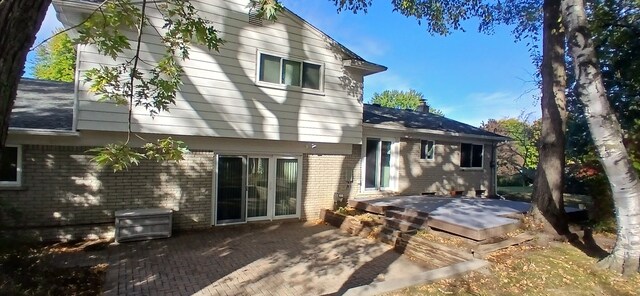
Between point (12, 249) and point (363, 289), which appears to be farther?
point (12, 249)

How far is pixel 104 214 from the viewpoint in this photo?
28.0 feet

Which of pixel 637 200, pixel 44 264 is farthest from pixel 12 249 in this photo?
pixel 637 200

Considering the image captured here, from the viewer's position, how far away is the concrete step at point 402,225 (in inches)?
352

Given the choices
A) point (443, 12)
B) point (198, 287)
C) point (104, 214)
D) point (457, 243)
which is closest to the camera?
point (198, 287)

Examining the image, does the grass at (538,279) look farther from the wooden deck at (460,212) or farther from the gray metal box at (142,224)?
the gray metal box at (142,224)

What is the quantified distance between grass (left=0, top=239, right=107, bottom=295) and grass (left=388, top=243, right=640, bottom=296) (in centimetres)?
494

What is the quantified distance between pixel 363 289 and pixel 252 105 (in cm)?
Answer: 616

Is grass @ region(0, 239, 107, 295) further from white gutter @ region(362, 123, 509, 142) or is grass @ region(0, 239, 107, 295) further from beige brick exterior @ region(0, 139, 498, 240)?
white gutter @ region(362, 123, 509, 142)

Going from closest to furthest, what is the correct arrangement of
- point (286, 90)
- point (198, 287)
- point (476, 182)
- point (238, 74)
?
point (198, 287), point (238, 74), point (286, 90), point (476, 182)

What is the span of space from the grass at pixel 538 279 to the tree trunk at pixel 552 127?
154 cm

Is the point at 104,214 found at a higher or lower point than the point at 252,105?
lower

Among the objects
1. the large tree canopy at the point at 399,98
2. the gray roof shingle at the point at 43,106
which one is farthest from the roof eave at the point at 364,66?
the large tree canopy at the point at 399,98

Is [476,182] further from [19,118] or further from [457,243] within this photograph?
[19,118]

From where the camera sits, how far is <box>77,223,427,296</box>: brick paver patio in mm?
5867
